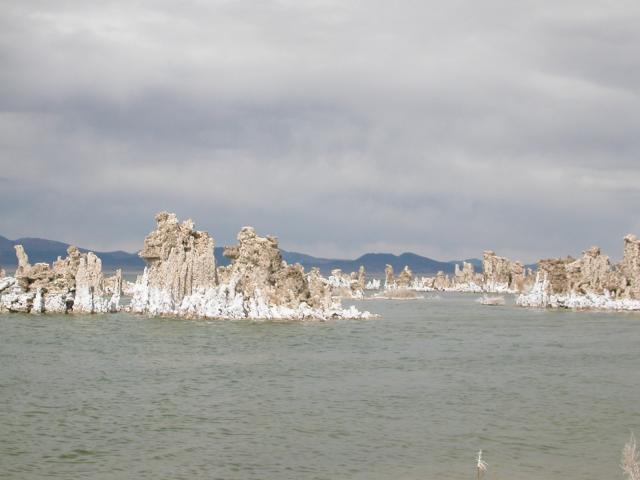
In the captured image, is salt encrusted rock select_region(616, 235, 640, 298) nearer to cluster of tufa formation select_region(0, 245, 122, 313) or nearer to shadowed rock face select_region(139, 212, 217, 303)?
shadowed rock face select_region(139, 212, 217, 303)

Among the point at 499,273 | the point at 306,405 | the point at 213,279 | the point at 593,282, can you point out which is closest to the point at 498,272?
the point at 499,273

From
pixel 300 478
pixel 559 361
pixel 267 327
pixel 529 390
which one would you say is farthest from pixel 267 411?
pixel 267 327

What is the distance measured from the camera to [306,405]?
29188 millimetres

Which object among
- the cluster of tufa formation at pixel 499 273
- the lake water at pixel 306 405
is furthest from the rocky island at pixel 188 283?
the cluster of tufa formation at pixel 499 273

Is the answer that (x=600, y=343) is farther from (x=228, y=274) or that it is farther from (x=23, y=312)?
(x=23, y=312)

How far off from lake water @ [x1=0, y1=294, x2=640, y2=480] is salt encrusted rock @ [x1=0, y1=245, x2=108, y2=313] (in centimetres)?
1076

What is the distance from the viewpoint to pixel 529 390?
111 ft

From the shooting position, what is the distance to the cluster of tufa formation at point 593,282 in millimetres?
91250

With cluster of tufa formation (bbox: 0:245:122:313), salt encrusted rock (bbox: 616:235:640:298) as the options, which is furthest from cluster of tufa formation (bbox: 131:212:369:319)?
salt encrusted rock (bbox: 616:235:640:298)

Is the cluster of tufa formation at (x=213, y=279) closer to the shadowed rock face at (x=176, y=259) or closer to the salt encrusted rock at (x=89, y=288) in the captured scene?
the shadowed rock face at (x=176, y=259)

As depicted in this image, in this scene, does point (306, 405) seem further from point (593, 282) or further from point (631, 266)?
point (593, 282)

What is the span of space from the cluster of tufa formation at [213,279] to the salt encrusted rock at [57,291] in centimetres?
442

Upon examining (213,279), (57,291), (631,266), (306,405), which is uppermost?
(631,266)

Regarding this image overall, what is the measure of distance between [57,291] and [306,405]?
4441 centimetres
